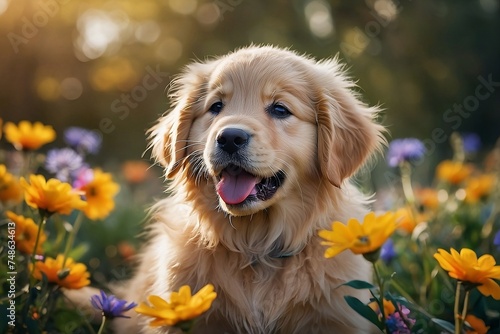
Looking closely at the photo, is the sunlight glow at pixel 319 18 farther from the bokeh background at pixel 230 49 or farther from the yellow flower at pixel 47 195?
the yellow flower at pixel 47 195

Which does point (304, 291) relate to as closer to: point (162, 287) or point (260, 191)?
point (260, 191)

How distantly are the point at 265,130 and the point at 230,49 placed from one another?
20.2ft

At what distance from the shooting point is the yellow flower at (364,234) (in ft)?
6.57

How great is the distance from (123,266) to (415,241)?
A: 2.09 meters

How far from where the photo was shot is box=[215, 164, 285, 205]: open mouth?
276cm

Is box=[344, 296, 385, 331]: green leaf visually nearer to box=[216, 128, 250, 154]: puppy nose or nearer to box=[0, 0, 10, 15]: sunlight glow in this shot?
box=[216, 128, 250, 154]: puppy nose

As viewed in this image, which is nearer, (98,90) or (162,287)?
(162,287)

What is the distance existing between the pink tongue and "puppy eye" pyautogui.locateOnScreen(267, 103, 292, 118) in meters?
0.36

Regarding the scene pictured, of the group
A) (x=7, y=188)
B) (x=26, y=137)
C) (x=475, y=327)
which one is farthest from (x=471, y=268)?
(x=26, y=137)

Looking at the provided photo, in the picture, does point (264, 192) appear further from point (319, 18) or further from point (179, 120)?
point (319, 18)

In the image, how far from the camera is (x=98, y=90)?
10000 mm

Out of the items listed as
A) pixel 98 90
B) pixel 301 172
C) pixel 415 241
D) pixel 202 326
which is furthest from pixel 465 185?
pixel 98 90

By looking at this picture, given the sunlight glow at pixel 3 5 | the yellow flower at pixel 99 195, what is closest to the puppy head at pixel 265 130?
the yellow flower at pixel 99 195


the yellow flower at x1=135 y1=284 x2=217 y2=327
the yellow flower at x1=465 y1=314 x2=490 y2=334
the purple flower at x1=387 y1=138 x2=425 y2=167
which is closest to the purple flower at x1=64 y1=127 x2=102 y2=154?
the purple flower at x1=387 y1=138 x2=425 y2=167
